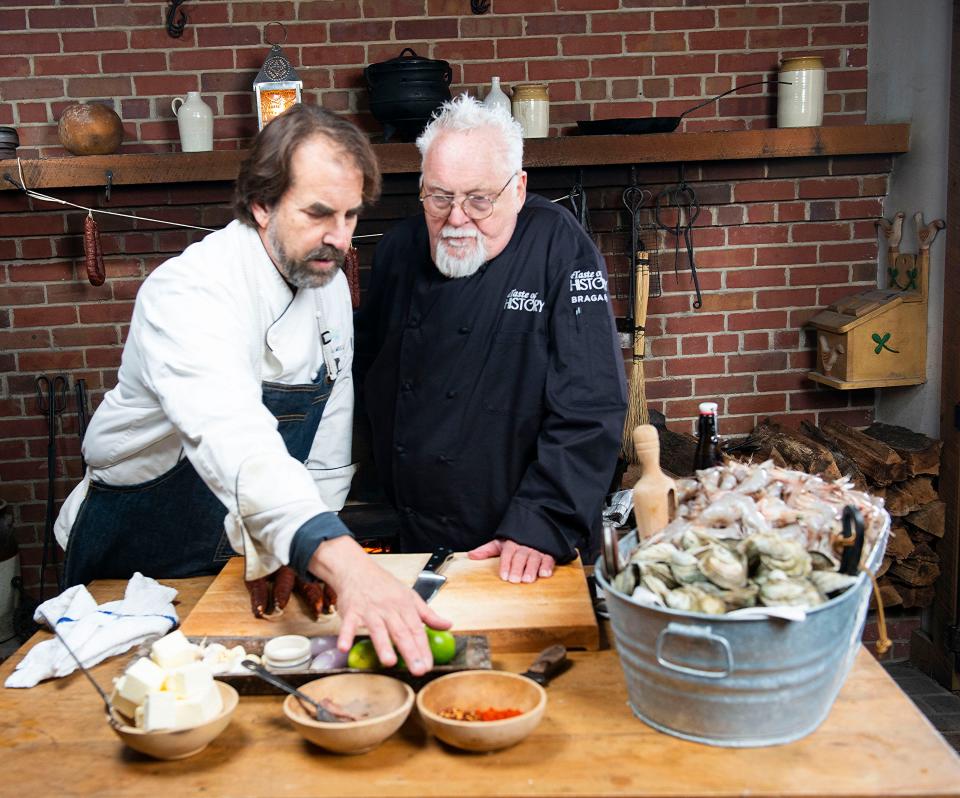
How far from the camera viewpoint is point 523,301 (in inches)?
95.6

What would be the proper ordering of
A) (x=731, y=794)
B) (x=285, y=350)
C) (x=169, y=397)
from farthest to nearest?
1. (x=285, y=350)
2. (x=169, y=397)
3. (x=731, y=794)

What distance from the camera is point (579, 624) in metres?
1.66

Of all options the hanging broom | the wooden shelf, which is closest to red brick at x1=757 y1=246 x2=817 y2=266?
the wooden shelf

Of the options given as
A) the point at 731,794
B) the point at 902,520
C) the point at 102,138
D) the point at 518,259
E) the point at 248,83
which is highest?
the point at 248,83

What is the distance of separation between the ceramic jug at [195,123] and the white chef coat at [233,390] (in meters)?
1.44

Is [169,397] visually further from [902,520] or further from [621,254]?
[902,520]

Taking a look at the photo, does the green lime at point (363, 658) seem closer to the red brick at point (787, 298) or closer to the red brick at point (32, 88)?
the red brick at point (787, 298)

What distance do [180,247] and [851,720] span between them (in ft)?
10.0

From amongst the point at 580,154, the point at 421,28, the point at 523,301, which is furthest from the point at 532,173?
the point at 523,301

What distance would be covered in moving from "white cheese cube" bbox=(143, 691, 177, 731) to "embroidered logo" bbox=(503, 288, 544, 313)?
137 cm

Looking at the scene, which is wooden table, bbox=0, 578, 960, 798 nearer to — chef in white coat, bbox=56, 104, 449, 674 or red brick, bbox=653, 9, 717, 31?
chef in white coat, bbox=56, 104, 449, 674

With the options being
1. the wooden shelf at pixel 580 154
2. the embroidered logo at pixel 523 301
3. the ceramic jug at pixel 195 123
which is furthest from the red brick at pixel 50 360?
the embroidered logo at pixel 523 301

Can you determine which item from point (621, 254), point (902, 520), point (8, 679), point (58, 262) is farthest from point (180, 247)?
point (902, 520)

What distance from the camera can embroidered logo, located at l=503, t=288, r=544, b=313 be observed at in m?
2.42
